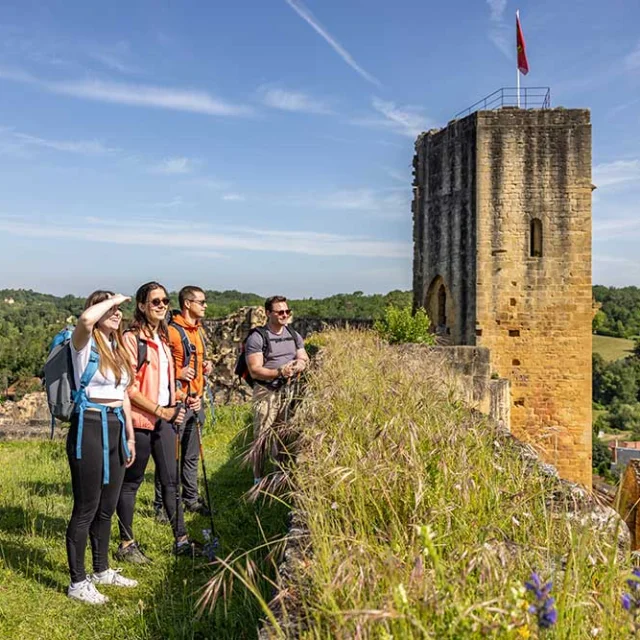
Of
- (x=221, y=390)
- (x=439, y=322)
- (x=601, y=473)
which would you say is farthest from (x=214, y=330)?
(x=601, y=473)

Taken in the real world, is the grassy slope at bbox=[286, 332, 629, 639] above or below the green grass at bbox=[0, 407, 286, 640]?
above

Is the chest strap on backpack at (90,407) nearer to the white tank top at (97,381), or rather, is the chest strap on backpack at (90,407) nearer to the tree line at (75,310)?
the white tank top at (97,381)

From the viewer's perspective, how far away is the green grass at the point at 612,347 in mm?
67594

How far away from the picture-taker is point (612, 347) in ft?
231

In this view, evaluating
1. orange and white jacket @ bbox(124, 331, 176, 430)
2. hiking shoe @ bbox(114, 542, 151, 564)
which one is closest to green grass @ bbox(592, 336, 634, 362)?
orange and white jacket @ bbox(124, 331, 176, 430)

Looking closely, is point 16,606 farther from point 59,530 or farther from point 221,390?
point 221,390

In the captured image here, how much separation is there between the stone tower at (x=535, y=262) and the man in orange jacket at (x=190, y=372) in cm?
1008

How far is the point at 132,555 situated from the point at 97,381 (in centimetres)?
141

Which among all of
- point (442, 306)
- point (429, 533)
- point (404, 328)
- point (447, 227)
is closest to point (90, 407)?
point (429, 533)

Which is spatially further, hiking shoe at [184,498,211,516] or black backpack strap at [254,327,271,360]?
black backpack strap at [254,327,271,360]

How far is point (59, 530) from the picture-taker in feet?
17.5

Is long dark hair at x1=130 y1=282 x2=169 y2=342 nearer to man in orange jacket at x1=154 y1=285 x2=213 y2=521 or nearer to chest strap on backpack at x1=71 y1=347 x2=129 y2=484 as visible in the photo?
man in orange jacket at x1=154 y1=285 x2=213 y2=521

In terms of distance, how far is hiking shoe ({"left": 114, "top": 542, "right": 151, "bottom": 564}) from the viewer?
450 cm

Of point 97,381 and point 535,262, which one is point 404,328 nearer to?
point 535,262
